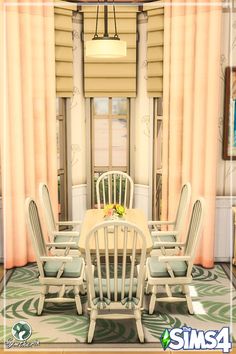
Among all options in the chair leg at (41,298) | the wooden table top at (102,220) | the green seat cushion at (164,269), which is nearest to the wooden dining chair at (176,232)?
the wooden table top at (102,220)

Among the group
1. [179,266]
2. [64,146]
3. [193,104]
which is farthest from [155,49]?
[179,266]

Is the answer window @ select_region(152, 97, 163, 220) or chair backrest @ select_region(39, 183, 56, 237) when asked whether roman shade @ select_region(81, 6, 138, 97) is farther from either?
chair backrest @ select_region(39, 183, 56, 237)

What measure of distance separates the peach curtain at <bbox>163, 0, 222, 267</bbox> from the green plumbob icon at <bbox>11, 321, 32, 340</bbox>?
6.86ft

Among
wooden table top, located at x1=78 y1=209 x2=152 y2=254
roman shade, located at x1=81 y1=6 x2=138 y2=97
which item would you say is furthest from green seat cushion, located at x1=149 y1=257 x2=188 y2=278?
roman shade, located at x1=81 y1=6 x2=138 y2=97

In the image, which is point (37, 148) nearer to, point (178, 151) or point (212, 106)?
point (178, 151)

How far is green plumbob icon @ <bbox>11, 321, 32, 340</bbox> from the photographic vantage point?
3.52 m

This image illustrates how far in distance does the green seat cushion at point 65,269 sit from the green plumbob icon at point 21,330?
429 millimetres

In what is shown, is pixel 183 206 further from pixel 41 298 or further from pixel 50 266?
pixel 41 298

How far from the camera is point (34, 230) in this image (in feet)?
11.7

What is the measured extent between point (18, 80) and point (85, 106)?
3.85ft

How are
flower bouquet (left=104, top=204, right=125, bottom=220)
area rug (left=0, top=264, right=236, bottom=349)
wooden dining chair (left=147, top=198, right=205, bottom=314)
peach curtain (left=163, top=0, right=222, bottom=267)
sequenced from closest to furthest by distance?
area rug (left=0, top=264, right=236, bottom=349) < wooden dining chair (left=147, top=198, right=205, bottom=314) < flower bouquet (left=104, top=204, right=125, bottom=220) < peach curtain (left=163, top=0, right=222, bottom=267)

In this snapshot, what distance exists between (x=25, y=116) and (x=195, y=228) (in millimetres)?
2251

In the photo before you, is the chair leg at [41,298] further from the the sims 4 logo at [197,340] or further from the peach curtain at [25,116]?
the peach curtain at [25,116]

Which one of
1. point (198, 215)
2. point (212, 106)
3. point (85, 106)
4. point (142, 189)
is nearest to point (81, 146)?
point (85, 106)
